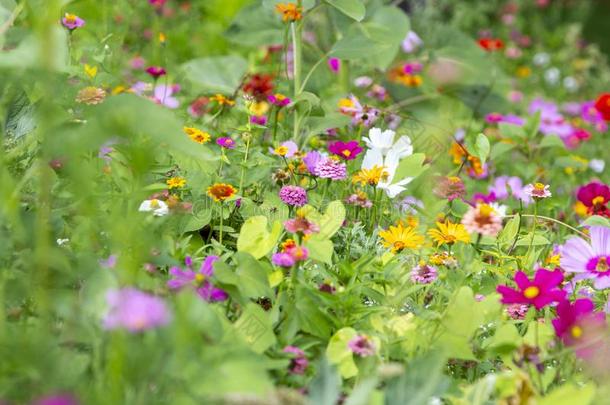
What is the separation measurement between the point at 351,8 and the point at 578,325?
0.82 metres

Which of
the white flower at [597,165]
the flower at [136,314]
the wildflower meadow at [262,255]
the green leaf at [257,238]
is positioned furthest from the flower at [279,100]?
the white flower at [597,165]

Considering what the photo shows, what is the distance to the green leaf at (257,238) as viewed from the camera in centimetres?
129

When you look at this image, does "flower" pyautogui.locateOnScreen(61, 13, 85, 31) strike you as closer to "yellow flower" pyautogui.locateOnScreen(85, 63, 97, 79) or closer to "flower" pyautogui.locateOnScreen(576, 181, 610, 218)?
"yellow flower" pyautogui.locateOnScreen(85, 63, 97, 79)

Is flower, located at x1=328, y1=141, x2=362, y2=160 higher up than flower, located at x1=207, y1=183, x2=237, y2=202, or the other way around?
flower, located at x1=207, y1=183, x2=237, y2=202

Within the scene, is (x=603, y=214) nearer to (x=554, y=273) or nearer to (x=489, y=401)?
(x=554, y=273)

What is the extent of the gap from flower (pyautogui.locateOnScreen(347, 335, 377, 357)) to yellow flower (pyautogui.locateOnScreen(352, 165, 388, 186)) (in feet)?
1.48

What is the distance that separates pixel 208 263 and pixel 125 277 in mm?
330

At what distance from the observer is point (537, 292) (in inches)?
47.1

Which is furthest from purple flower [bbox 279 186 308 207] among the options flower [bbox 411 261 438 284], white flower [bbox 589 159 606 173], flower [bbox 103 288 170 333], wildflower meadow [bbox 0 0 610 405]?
white flower [bbox 589 159 606 173]

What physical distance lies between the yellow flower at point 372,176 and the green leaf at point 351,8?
328 millimetres

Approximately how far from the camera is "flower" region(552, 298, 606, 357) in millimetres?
1183

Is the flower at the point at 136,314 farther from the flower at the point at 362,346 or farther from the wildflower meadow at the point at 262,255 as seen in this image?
the flower at the point at 362,346

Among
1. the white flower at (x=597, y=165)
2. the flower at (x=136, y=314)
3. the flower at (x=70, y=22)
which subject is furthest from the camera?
the white flower at (x=597, y=165)

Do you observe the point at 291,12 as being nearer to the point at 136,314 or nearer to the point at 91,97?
the point at 91,97
